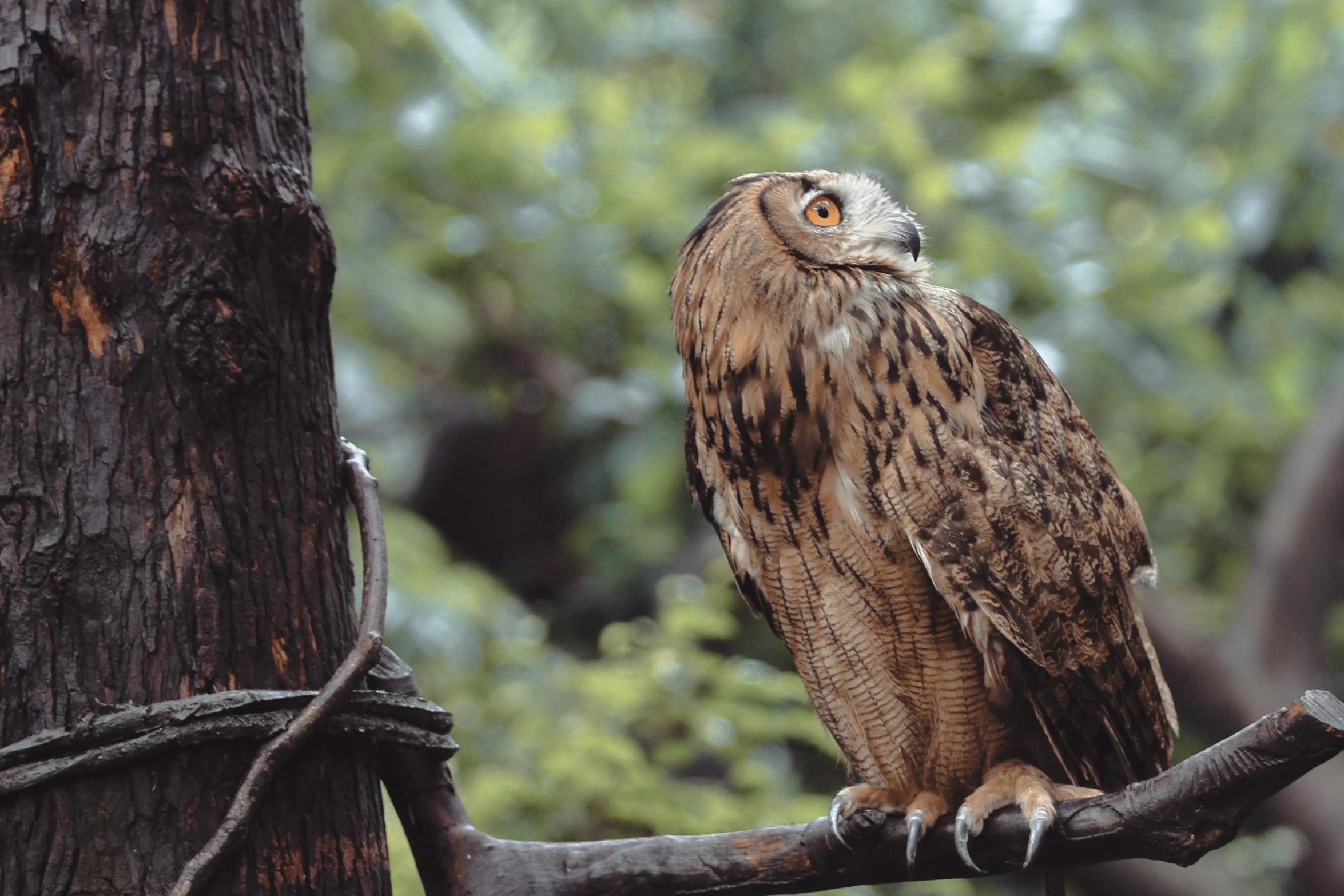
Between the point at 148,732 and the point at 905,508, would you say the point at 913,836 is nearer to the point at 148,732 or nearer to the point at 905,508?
the point at 905,508

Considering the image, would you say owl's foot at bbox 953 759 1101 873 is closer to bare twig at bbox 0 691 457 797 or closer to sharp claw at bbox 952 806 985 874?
sharp claw at bbox 952 806 985 874

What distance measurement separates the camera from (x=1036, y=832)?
1.36 m

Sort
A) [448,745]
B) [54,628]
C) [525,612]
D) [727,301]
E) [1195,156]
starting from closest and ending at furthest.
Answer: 1. [54,628]
2. [448,745]
3. [727,301]
4. [525,612]
5. [1195,156]

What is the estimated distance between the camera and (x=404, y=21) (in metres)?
3.78

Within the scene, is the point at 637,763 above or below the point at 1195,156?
below

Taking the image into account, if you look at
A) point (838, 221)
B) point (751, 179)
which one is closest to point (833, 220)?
point (838, 221)

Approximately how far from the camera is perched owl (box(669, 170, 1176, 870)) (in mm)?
1525

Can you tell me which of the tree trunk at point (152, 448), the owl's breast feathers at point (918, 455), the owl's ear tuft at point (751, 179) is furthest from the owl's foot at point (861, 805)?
the owl's ear tuft at point (751, 179)

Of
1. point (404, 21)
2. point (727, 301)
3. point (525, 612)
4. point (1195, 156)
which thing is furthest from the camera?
point (1195, 156)

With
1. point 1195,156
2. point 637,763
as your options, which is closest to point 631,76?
point 1195,156

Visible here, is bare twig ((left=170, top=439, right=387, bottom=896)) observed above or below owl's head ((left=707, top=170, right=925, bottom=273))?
below

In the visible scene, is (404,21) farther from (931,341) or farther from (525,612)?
(931,341)

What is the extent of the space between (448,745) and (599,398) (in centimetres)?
299

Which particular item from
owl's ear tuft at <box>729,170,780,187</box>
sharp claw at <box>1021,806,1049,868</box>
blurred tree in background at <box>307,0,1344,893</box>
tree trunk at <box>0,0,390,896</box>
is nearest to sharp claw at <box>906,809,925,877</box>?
sharp claw at <box>1021,806,1049,868</box>
